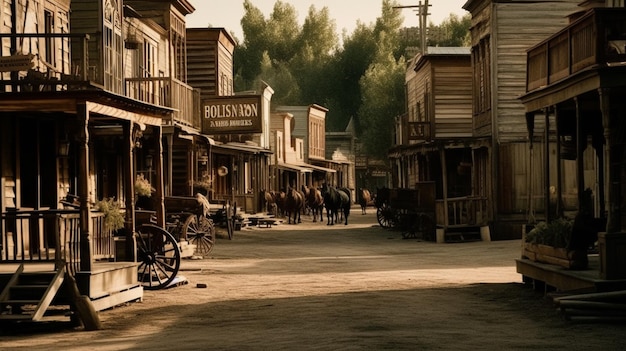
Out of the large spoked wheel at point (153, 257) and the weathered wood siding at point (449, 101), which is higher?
the weathered wood siding at point (449, 101)

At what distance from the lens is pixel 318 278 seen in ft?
71.1

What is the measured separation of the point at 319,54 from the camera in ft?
367

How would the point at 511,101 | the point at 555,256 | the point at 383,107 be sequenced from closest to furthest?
the point at 555,256 < the point at 511,101 < the point at 383,107

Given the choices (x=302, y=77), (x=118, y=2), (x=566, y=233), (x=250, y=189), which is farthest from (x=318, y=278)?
(x=302, y=77)

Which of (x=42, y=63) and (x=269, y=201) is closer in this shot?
(x=42, y=63)

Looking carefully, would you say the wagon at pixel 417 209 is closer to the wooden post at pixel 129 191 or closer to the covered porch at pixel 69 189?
the covered porch at pixel 69 189

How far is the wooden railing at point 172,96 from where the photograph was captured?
31.5m

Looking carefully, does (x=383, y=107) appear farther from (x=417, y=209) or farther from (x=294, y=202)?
(x=417, y=209)

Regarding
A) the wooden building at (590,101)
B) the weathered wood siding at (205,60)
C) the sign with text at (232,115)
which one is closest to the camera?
the wooden building at (590,101)

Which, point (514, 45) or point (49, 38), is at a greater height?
point (514, 45)

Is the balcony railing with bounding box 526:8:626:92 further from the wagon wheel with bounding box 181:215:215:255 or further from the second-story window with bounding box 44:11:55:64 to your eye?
the wagon wheel with bounding box 181:215:215:255

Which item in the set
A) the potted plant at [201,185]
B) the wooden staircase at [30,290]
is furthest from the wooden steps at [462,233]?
the wooden staircase at [30,290]

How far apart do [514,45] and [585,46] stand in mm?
18059

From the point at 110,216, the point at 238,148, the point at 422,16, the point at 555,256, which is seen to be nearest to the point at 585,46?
the point at 555,256
